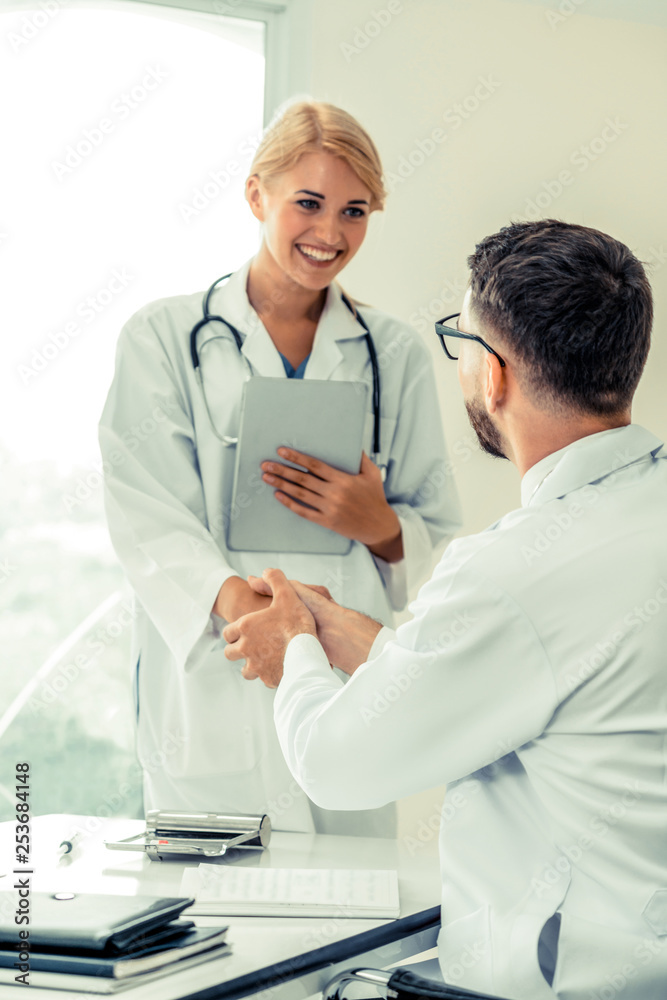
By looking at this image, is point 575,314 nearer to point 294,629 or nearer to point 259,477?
point 294,629

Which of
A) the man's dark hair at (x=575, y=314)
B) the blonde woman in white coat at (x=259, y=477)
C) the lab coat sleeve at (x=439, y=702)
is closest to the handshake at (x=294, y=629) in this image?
the blonde woman in white coat at (x=259, y=477)

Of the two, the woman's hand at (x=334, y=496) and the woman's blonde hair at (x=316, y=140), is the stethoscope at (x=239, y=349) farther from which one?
the woman's blonde hair at (x=316, y=140)

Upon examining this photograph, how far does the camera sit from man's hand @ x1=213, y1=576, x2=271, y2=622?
57.3 inches

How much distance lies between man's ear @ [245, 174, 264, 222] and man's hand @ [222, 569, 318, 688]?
30.0 inches

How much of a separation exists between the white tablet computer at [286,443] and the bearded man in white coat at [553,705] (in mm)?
581

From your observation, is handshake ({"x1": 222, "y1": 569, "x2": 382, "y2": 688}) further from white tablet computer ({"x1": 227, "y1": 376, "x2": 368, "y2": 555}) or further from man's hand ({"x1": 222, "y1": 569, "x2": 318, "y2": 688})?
white tablet computer ({"x1": 227, "y1": 376, "x2": 368, "y2": 555})

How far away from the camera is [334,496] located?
5.22ft

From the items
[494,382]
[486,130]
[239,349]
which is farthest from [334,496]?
[486,130]

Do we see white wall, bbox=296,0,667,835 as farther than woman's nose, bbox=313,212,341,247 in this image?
Yes

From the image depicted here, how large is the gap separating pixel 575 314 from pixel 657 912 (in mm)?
590

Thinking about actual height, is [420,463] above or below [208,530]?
above

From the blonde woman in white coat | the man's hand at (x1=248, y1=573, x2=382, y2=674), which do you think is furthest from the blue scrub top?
the man's hand at (x1=248, y1=573, x2=382, y2=674)

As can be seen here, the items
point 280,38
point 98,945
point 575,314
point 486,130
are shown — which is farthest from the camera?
point 486,130

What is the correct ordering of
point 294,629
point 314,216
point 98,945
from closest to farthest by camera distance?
1. point 98,945
2. point 294,629
3. point 314,216
